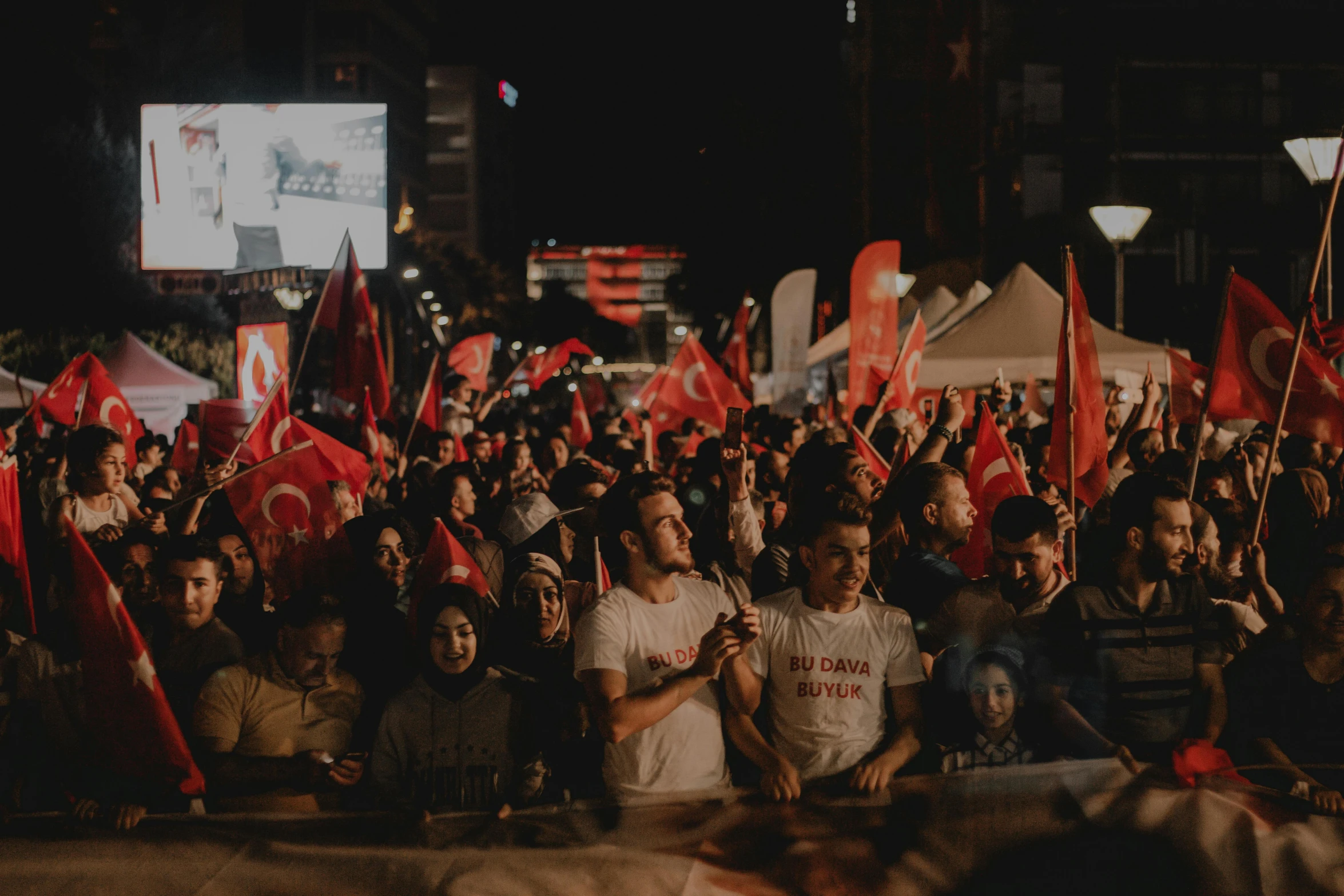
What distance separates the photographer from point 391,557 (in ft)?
20.0

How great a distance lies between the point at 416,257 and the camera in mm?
69938

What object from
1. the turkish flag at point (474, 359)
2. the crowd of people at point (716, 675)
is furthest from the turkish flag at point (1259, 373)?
the turkish flag at point (474, 359)

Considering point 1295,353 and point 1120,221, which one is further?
point 1120,221

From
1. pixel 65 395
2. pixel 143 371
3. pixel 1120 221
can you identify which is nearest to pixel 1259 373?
pixel 1120 221

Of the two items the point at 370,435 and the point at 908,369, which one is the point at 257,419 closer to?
the point at 370,435

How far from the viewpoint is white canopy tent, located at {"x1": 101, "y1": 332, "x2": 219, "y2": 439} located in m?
17.9

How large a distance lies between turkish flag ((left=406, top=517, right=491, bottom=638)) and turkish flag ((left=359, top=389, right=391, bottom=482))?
483cm

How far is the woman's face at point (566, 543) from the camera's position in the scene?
6801mm

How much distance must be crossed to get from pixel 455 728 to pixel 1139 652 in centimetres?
205

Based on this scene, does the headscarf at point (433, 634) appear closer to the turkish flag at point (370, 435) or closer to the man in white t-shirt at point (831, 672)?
the man in white t-shirt at point (831, 672)

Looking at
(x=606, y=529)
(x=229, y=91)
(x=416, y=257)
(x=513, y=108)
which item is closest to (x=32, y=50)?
(x=416, y=257)

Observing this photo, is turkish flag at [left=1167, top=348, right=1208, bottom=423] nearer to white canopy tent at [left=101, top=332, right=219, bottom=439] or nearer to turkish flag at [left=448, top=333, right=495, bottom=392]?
turkish flag at [left=448, top=333, right=495, bottom=392]

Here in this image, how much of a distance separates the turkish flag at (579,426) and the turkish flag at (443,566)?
950cm

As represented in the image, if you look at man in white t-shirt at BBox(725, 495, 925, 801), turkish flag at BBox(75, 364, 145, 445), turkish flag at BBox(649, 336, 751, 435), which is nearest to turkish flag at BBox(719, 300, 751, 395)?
turkish flag at BBox(649, 336, 751, 435)
